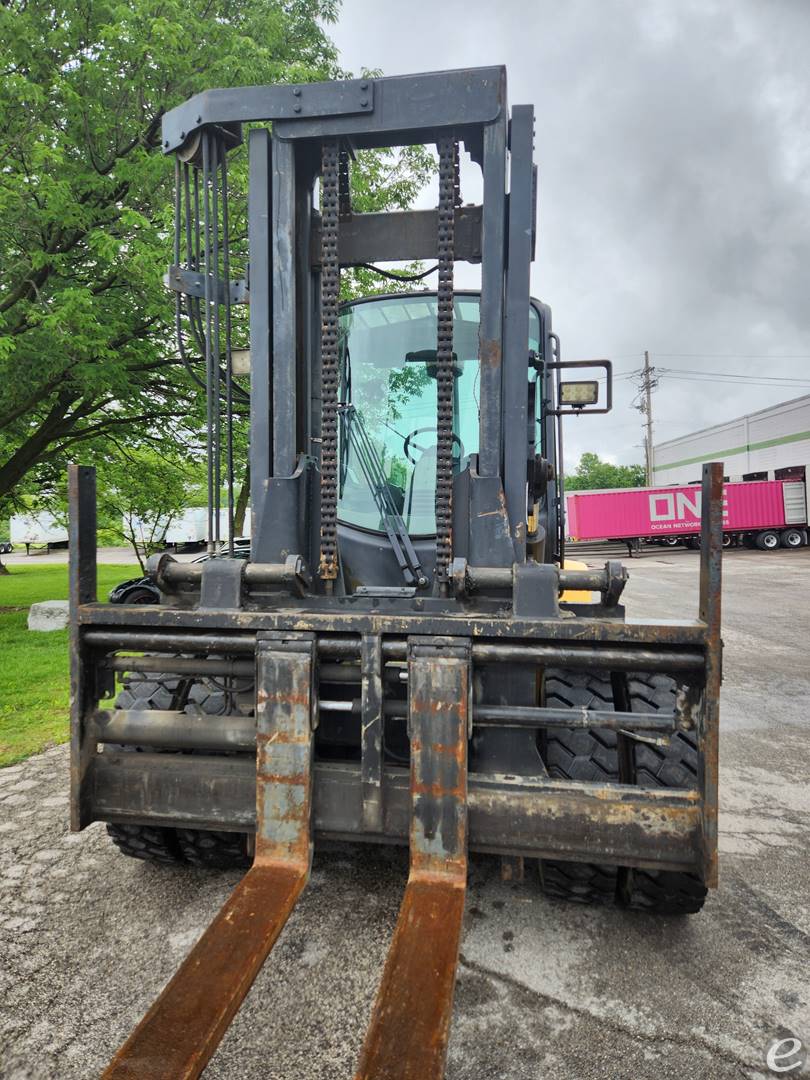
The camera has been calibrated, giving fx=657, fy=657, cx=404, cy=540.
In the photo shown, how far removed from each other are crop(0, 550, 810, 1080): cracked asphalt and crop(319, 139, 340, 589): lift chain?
5.10ft

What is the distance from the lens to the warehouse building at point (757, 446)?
37125 millimetres

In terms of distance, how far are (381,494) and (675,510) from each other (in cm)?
3162

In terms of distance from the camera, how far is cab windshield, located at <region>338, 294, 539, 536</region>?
10.5 ft

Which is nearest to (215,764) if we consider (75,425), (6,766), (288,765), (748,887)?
(288,765)

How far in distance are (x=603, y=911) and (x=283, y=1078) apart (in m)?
1.58

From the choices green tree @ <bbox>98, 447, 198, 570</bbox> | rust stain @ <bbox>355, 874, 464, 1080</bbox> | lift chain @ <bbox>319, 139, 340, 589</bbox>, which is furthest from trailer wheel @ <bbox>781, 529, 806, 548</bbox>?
rust stain @ <bbox>355, 874, 464, 1080</bbox>

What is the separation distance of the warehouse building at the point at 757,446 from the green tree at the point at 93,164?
31760 mm

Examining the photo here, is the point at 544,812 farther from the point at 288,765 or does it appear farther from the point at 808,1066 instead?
the point at 808,1066

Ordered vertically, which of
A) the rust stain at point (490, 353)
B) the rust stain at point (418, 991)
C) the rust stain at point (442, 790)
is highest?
the rust stain at point (490, 353)

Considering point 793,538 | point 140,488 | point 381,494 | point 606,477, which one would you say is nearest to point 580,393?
point 381,494

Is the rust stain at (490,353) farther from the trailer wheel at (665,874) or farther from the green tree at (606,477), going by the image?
the green tree at (606,477)

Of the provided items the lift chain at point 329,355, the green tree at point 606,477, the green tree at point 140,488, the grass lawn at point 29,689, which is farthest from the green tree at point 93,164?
the green tree at point 606,477

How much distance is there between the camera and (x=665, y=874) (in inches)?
104

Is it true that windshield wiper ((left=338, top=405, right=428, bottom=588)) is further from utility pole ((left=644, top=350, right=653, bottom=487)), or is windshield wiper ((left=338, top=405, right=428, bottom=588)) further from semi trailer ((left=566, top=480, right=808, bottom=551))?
utility pole ((left=644, top=350, right=653, bottom=487))
